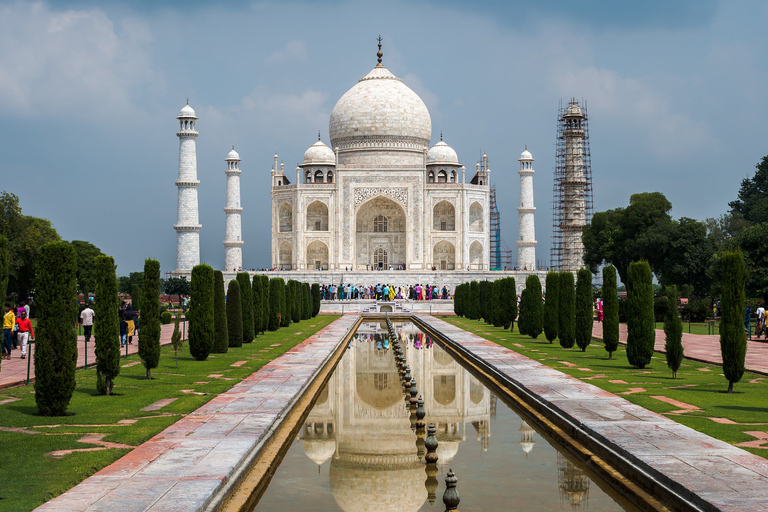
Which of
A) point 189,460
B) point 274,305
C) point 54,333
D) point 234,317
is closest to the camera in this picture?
point 189,460

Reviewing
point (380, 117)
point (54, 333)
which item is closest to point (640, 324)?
point (54, 333)

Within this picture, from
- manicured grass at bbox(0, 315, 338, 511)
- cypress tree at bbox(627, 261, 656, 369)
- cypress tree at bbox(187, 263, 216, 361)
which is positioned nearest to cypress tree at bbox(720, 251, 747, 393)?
cypress tree at bbox(627, 261, 656, 369)

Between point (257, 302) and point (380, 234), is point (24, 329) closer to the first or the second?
point (257, 302)

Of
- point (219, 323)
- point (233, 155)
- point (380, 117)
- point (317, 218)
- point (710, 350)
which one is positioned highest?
point (380, 117)

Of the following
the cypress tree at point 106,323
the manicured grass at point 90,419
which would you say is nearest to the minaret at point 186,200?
the manicured grass at point 90,419

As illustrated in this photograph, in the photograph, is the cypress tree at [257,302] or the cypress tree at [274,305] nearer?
the cypress tree at [257,302]

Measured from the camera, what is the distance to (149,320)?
9664 millimetres

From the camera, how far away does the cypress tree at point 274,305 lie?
60.6ft

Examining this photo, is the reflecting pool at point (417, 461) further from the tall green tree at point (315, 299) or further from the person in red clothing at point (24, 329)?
the tall green tree at point (315, 299)

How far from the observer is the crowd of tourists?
31781 millimetres

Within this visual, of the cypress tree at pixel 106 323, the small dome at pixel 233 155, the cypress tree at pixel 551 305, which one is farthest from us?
the small dome at pixel 233 155

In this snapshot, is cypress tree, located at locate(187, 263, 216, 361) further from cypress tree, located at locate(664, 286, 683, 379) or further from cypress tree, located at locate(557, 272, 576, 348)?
cypress tree, located at locate(664, 286, 683, 379)

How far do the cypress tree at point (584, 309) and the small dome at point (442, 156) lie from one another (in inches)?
1086

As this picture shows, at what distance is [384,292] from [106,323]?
23.7 meters
